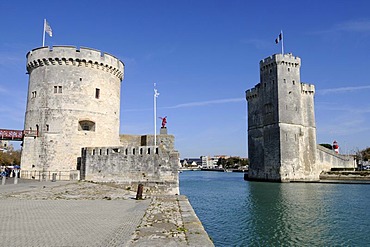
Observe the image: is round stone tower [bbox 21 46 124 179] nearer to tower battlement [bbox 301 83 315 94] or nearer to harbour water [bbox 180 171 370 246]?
harbour water [bbox 180 171 370 246]

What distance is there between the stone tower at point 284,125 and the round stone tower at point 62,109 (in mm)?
29159

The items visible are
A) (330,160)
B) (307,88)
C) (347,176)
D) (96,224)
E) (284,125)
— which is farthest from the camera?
(330,160)

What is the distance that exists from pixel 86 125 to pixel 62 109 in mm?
2194

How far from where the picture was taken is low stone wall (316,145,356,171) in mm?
47500

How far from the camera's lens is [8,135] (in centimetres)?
2342

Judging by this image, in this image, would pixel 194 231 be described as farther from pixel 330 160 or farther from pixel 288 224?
pixel 330 160

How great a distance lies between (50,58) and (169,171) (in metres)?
13.2

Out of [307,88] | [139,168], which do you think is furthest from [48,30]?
[307,88]

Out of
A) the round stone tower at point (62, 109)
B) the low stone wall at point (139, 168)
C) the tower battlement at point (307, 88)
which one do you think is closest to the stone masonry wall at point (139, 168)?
the low stone wall at point (139, 168)

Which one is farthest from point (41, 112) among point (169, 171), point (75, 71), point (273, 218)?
point (273, 218)

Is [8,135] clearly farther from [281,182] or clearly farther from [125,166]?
[281,182]

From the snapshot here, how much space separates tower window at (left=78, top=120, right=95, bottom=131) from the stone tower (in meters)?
29.7

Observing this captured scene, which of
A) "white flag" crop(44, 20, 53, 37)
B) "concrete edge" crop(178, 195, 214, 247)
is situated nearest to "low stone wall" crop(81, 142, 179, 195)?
"concrete edge" crop(178, 195, 214, 247)

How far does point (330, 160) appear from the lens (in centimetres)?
4912
